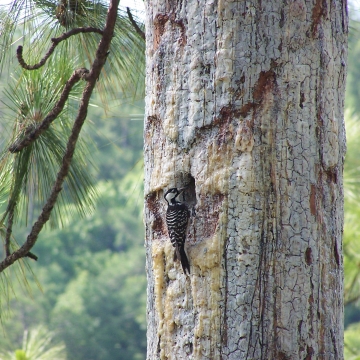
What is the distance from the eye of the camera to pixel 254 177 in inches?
84.0

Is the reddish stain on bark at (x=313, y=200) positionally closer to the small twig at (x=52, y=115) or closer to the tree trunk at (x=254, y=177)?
the tree trunk at (x=254, y=177)

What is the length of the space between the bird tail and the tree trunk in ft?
0.09

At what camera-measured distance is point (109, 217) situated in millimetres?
30234

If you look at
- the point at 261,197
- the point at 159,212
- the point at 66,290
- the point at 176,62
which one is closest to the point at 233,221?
the point at 261,197

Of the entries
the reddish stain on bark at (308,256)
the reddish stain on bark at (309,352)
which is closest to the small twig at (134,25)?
the reddish stain on bark at (308,256)

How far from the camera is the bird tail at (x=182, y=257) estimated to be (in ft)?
7.29

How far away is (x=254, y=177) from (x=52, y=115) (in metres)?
1.33

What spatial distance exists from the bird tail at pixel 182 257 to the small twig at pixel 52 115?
1.13 metres

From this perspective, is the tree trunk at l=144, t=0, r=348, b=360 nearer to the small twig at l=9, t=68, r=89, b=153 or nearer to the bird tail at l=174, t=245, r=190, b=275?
the bird tail at l=174, t=245, r=190, b=275

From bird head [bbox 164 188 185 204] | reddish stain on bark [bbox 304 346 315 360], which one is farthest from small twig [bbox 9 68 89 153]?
reddish stain on bark [bbox 304 346 315 360]

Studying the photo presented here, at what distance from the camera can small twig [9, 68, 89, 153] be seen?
3.02 metres

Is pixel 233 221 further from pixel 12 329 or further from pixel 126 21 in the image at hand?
pixel 12 329

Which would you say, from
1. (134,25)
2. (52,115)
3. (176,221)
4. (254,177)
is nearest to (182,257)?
(176,221)

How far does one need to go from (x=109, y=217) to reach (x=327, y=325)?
2843cm
